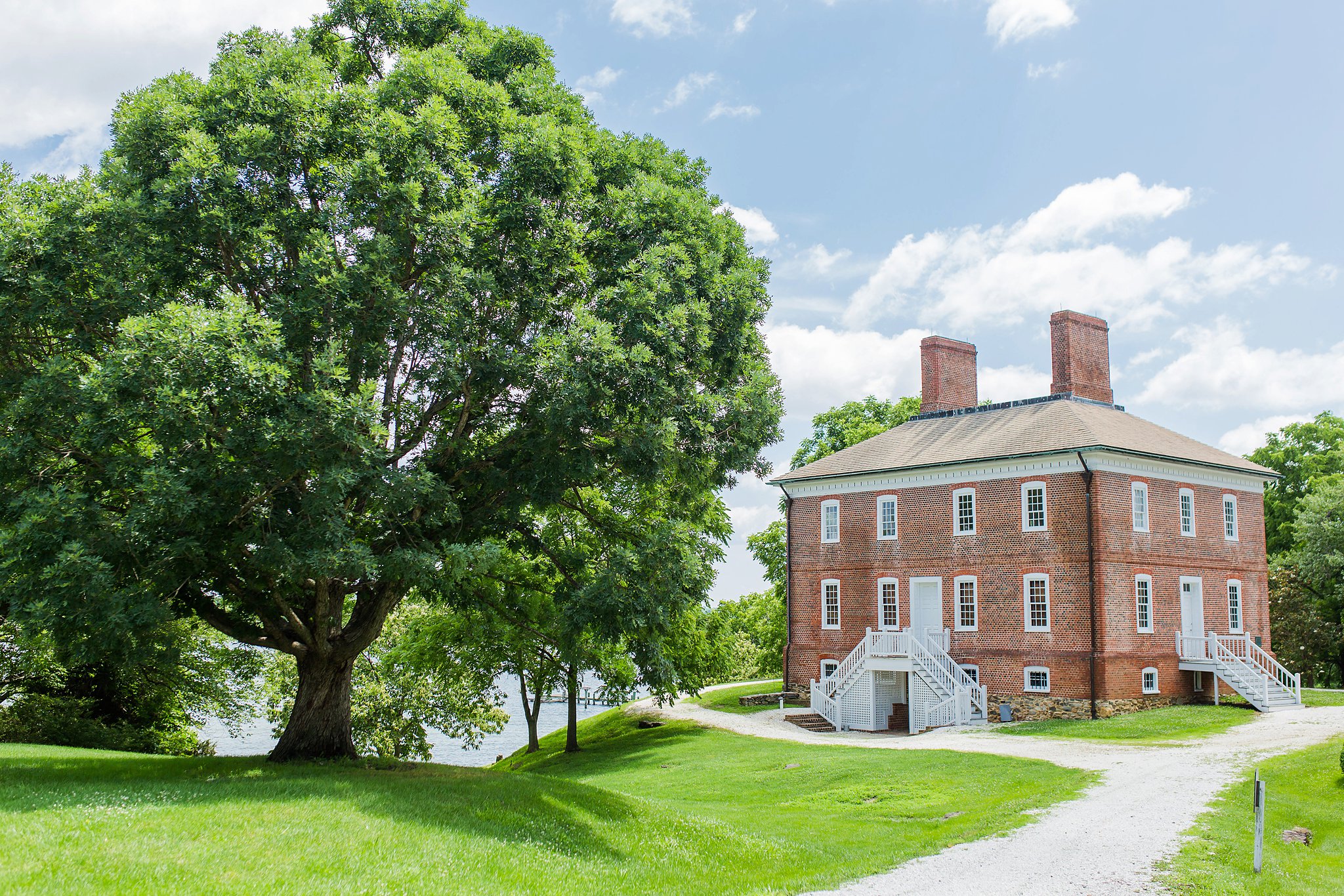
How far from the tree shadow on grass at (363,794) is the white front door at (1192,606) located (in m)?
24.2

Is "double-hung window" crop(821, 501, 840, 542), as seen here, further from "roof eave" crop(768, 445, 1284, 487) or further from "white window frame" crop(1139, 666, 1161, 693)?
"white window frame" crop(1139, 666, 1161, 693)

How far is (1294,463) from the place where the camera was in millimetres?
53562

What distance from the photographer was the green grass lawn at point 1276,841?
1253 cm

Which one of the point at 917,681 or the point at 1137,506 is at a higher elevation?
the point at 1137,506

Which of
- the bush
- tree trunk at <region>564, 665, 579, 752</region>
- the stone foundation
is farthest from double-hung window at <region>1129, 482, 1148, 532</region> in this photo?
the bush

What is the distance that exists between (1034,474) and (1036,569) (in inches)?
120

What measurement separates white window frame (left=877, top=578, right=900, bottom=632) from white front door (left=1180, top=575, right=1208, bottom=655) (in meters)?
9.07

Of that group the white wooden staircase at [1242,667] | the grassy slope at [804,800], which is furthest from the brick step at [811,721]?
the white wooden staircase at [1242,667]

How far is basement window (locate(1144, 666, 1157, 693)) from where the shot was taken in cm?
3269

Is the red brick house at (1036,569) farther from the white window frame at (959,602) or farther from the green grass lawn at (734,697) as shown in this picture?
the green grass lawn at (734,697)

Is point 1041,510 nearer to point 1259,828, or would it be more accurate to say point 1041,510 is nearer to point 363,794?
point 1259,828

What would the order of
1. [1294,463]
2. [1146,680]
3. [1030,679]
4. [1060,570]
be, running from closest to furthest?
[1146,680]
[1060,570]
[1030,679]
[1294,463]

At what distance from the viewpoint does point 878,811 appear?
765 inches

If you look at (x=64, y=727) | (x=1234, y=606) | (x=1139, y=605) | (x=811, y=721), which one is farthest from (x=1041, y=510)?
(x=64, y=727)
